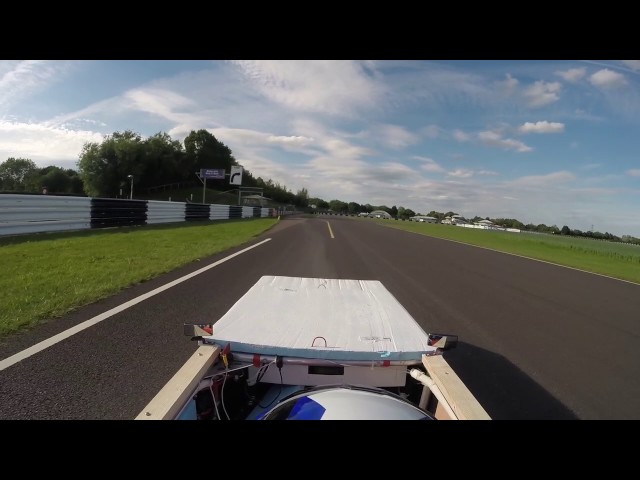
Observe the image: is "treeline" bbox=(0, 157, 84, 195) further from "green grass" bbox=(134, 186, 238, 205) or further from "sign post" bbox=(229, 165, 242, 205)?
"sign post" bbox=(229, 165, 242, 205)

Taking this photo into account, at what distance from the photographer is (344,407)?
1700 mm

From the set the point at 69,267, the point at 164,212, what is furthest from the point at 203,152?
the point at 69,267

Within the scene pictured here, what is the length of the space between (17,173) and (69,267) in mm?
125211

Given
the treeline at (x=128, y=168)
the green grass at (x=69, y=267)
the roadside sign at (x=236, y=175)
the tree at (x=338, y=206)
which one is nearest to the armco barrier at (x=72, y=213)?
the green grass at (x=69, y=267)

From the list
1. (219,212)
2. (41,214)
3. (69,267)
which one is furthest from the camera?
(219,212)

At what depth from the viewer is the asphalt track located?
3.04 meters

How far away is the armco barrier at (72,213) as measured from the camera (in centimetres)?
1150

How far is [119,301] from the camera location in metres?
5.85

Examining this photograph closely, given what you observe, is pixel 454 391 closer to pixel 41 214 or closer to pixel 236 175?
pixel 41 214

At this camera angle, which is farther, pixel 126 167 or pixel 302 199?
pixel 302 199
